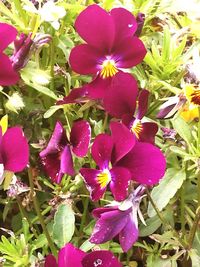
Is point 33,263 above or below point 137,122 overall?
below

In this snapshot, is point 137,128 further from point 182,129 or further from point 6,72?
point 6,72

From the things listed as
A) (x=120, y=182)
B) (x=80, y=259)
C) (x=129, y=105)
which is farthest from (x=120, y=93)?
(x=80, y=259)

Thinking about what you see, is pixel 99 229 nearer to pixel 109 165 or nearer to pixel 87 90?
pixel 109 165

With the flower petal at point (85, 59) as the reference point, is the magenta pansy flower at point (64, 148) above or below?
below

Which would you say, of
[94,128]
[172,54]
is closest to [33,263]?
[94,128]

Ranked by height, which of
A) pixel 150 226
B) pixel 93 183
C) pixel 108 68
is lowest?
pixel 150 226

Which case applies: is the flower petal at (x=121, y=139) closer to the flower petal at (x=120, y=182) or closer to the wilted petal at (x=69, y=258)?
the flower petal at (x=120, y=182)

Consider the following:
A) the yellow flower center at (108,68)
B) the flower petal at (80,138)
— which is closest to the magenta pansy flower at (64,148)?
the flower petal at (80,138)
